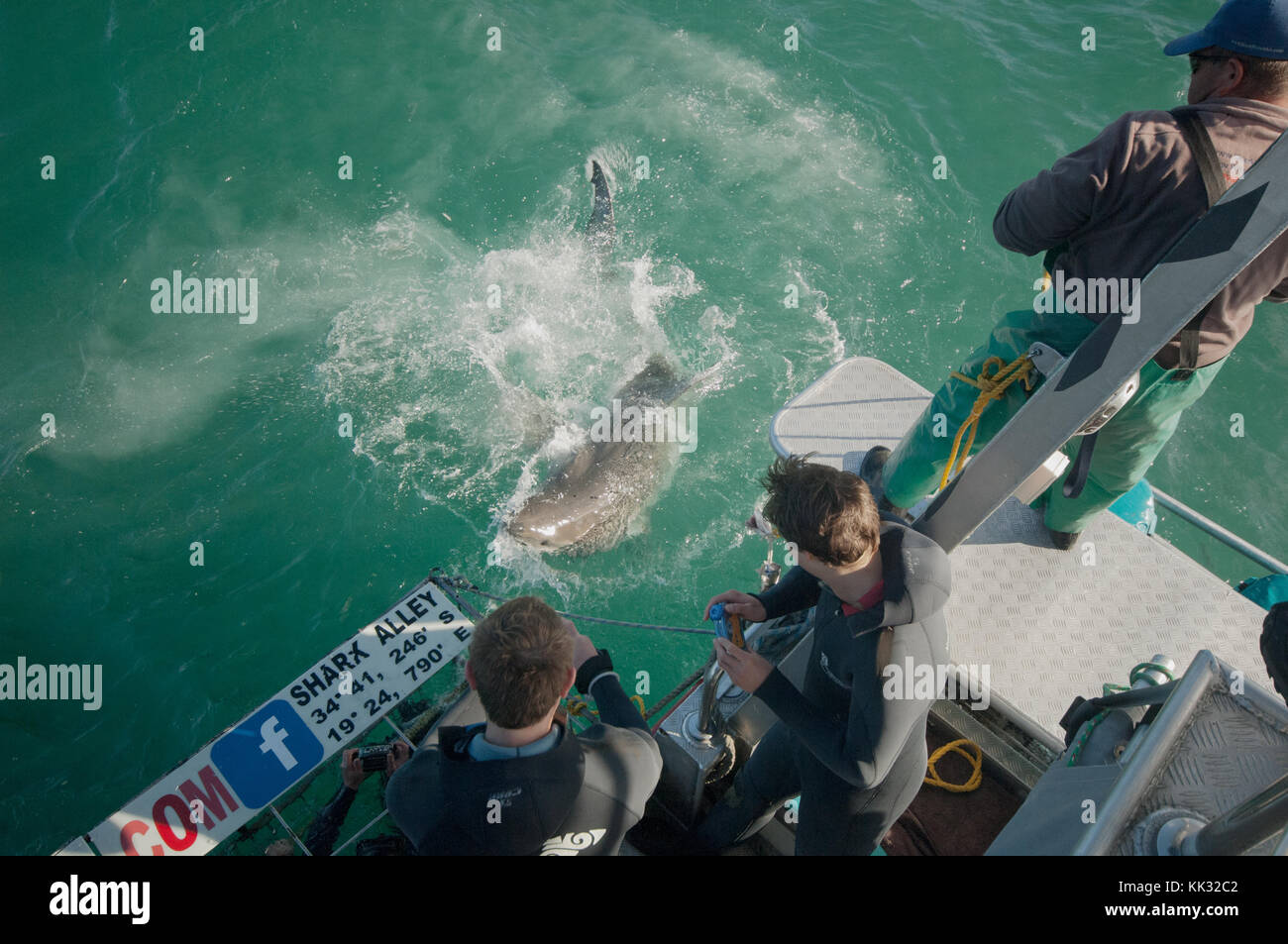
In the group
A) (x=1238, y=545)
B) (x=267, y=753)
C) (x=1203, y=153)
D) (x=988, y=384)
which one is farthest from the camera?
(x=267, y=753)

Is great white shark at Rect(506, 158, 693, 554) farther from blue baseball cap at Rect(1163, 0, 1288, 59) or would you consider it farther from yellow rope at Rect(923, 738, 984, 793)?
blue baseball cap at Rect(1163, 0, 1288, 59)

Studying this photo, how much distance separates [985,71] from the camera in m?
10.1

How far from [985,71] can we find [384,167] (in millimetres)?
7956

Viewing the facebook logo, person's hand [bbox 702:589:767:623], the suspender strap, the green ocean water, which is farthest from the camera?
the green ocean water

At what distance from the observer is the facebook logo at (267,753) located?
14.9 feet

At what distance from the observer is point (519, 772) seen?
2.44m

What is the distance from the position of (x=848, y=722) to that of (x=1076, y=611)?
6.90 feet

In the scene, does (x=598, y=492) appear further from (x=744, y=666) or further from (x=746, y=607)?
(x=744, y=666)

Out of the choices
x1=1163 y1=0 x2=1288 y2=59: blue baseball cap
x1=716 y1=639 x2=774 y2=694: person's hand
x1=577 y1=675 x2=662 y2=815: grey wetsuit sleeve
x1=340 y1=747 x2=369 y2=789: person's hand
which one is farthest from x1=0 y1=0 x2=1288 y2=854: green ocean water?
x1=1163 y1=0 x2=1288 y2=59: blue baseball cap

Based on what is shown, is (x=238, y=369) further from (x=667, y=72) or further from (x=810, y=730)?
(x=810, y=730)

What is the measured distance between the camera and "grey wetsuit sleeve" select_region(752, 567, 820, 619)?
129 inches

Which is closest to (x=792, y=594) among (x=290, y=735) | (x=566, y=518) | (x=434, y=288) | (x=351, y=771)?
(x=351, y=771)

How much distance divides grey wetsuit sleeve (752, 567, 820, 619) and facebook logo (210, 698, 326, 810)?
10.4 ft

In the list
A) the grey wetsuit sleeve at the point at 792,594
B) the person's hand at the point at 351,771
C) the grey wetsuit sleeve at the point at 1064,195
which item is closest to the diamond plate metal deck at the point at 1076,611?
the grey wetsuit sleeve at the point at 792,594
